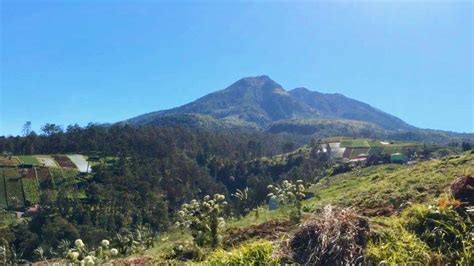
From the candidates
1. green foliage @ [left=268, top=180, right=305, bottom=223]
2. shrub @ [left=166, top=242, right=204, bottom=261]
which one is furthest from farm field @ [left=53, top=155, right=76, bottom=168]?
shrub @ [left=166, top=242, right=204, bottom=261]

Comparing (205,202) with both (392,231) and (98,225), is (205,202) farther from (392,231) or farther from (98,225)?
(98,225)

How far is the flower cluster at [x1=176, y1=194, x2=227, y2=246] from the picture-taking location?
887 centimetres

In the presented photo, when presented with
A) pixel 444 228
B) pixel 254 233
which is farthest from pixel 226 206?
pixel 444 228

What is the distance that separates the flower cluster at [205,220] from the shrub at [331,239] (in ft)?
11.8

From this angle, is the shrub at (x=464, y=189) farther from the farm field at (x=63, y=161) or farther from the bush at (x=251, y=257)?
the farm field at (x=63, y=161)

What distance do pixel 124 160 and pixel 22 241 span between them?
43417mm

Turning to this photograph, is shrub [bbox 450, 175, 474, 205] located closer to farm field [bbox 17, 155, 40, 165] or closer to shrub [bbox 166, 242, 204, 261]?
shrub [bbox 166, 242, 204, 261]

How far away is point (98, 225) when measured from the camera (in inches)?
3273

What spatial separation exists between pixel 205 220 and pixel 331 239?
425cm

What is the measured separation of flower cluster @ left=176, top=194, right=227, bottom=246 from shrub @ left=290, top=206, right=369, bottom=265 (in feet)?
11.8

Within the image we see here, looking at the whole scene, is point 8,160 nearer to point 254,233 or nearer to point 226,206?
point 226,206

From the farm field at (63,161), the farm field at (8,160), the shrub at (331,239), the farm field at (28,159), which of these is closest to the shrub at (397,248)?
the shrub at (331,239)

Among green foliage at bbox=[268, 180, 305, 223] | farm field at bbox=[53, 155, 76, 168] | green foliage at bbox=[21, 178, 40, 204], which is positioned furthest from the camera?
farm field at bbox=[53, 155, 76, 168]

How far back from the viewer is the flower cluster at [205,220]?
887 centimetres
